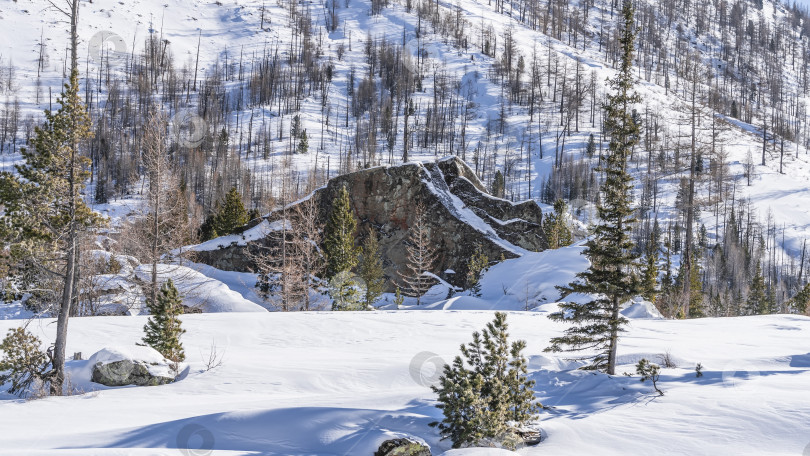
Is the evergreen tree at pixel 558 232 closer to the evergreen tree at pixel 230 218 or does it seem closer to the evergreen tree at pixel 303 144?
the evergreen tree at pixel 230 218

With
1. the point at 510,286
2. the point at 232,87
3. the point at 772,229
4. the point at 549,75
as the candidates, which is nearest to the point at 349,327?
the point at 510,286

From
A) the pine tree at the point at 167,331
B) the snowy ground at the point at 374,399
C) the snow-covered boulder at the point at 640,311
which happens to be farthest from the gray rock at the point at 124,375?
the snow-covered boulder at the point at 640,311

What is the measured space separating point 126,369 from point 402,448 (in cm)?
810

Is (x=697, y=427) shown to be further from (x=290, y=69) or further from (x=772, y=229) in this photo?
(x=290, y=69)

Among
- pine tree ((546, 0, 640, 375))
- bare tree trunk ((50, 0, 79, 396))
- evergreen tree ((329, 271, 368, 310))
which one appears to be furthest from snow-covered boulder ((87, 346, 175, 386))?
evergreen tree ((329, 271, 368, 310))

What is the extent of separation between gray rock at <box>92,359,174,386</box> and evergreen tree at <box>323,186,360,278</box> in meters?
16.6

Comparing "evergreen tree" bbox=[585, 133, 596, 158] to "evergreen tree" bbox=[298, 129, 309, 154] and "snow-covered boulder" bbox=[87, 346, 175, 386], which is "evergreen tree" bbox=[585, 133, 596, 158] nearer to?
"evergreen tree" bbox=[298, 129, 309, 154]

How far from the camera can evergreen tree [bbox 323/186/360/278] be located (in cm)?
2866

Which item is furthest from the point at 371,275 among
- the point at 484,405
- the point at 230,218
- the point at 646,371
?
the point at 484,405

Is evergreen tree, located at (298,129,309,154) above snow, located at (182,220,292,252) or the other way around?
above

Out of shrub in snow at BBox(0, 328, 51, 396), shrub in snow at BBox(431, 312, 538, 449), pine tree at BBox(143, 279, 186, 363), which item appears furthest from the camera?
pine tree at BBox(143, 279, 186, 363)

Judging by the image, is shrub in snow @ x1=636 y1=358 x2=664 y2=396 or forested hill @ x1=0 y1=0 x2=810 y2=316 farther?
forested hill @ x1=0 y1=0 x2=810 y2=316

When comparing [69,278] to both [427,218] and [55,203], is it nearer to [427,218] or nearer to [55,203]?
[55,203]

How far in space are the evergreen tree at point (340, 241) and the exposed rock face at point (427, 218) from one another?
516 cm
